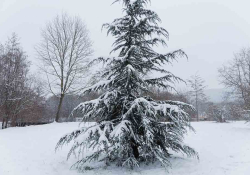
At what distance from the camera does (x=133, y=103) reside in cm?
516

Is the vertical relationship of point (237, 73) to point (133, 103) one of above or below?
above

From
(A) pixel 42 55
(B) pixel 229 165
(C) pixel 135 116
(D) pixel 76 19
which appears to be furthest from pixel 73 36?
(B) pixel 229 165

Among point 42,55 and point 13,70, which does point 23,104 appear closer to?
point 13,70

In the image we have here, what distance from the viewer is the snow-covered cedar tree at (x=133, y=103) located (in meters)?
5.23

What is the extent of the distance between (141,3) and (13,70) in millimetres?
14281

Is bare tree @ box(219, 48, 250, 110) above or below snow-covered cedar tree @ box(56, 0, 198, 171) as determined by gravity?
above

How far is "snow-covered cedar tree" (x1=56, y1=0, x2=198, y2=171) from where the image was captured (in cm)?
523

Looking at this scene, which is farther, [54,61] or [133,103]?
[54,61]

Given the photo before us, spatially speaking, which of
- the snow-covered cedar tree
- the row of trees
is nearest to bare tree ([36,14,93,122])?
the row of trees

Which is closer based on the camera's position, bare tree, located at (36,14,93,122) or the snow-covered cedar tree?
the snow-covered cedar tree

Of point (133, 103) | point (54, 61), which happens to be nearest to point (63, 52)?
point (54, 61)

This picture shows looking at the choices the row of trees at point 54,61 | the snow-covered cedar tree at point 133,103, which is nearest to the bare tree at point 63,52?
the row of trees at point 54,61

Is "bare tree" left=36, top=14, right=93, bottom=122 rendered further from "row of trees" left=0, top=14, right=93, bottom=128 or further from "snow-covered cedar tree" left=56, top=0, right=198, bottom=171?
"snow-covered cedar tree" left=56, top=0, right=198, bottom=171

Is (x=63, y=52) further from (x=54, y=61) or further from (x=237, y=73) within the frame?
(x=237, y=73)
